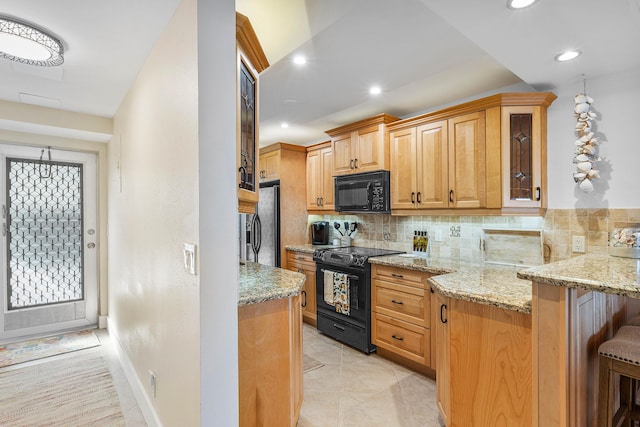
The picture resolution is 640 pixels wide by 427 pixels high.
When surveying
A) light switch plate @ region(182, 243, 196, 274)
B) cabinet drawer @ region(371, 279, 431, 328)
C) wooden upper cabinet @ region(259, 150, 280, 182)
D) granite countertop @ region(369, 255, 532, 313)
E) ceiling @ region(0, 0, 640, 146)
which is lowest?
cabinet drawer @ region(371, 279, 431, 328)

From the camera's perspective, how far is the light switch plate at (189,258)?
4.22 ft

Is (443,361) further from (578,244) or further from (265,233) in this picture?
(265,233)

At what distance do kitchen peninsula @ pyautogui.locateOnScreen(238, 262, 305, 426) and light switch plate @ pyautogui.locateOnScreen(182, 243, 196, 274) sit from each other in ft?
1.09

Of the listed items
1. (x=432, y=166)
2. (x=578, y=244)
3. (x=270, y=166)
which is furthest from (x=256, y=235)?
(x=578, y=244)

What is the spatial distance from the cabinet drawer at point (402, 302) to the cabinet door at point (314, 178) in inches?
63.0

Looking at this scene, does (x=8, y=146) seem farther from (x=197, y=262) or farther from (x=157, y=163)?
(x=197, y=262)

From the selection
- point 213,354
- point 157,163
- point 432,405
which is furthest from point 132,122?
point 432,405

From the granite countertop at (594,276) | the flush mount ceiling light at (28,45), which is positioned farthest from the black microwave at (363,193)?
the flush mount ceiling light at (28,45)

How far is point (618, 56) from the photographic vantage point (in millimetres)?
2020

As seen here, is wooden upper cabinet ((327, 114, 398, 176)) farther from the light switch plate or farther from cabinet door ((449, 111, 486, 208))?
the light switch plate

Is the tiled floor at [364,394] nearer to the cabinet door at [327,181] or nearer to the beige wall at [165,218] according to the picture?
the beige wall at [165,218]

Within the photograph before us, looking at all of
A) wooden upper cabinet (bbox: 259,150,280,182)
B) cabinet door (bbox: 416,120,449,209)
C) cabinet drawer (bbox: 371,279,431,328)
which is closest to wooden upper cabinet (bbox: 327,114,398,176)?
cabinet door (bbox: 416,120,449,209)

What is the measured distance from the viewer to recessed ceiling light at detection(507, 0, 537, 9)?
4.85 feet

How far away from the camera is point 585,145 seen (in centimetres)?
228
